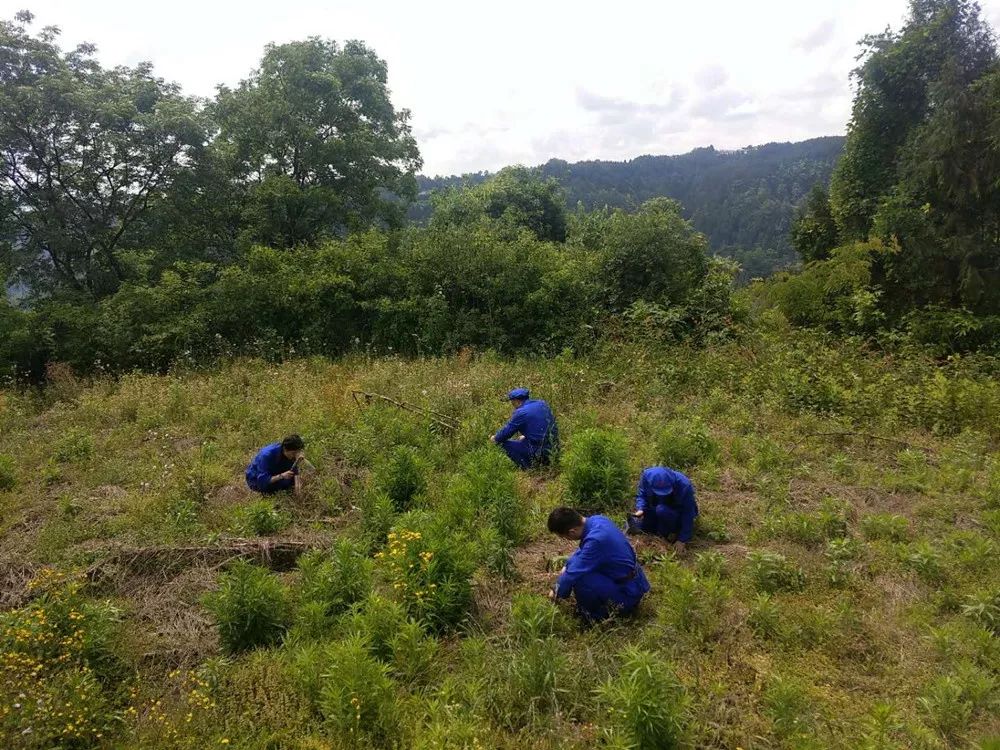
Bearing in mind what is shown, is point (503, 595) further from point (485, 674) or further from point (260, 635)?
point (260, 635)

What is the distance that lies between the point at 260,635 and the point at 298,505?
2201mm

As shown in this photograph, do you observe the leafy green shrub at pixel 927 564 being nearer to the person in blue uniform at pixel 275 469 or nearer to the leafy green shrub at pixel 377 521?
the leafy green shrub at pixel 377 521

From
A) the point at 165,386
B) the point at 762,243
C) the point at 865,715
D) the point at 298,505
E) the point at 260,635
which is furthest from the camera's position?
the point at 762,243

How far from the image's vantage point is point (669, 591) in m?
4.21

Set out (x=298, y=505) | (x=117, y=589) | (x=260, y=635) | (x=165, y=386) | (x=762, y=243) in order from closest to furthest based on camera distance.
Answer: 1. (x=260, y=635)
2. (x=117, y=589)
3. (x=298, y=505)
4. (x=165, y=386)
5. (x=762, y=243)

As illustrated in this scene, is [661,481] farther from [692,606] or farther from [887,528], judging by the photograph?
[887,528]

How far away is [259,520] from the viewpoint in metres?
5.55

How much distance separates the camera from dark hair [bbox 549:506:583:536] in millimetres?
4340

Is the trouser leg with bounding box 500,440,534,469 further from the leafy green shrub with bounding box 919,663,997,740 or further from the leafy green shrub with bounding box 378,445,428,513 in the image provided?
the leafy green shrub with bounding box 919,663,997,740

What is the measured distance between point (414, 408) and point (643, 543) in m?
4.18

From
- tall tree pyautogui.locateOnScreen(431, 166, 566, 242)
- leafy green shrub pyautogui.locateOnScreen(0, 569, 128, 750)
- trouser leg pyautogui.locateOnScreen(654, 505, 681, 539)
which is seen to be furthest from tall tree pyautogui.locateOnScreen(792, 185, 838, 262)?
leafy green shrub pyautogui.locateOnScreen(0, 569, 128, 750)

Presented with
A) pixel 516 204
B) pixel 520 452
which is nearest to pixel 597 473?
pixel 520 452

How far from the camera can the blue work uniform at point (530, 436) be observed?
22.9 feet

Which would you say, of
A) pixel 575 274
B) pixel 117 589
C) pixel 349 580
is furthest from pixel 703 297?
pixel 117 589
